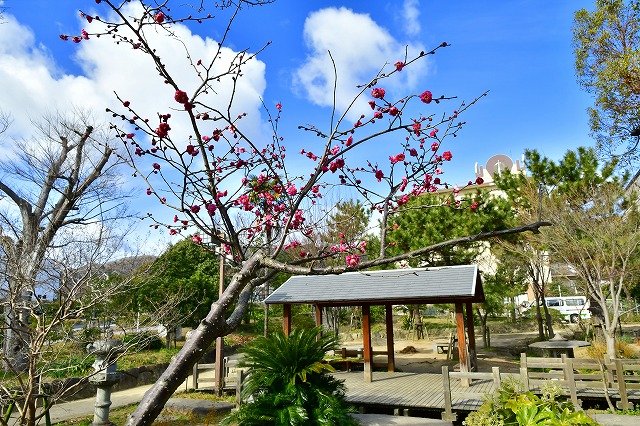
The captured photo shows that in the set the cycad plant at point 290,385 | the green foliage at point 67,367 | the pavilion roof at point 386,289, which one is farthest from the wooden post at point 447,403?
the green foliage at point 67,367

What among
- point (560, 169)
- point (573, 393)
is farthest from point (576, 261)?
point (573, 393)

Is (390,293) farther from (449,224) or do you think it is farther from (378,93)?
(378,93)

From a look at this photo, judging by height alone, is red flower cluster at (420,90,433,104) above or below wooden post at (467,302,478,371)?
above

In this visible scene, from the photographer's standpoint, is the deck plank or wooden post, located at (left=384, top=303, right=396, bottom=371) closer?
the deck plank

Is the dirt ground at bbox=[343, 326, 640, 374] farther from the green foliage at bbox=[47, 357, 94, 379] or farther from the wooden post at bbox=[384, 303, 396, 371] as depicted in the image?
the green foliage at bbox=[47, 357, 94, 379]

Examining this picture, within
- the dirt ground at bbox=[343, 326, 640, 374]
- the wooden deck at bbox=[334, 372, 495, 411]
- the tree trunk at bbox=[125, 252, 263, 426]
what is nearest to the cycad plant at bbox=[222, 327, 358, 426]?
the wooden deck at bbox=[334, 372, 495, 411]

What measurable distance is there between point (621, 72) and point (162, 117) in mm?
12896

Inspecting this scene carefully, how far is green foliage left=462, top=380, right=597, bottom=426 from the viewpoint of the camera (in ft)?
11.0

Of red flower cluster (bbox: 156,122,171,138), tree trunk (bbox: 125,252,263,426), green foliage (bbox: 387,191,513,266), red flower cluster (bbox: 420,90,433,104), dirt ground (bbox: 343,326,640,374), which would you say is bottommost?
dirt ground (bbox: 343,326,640,374)

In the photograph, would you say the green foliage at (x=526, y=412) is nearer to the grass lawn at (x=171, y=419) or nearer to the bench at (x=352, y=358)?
the grass lawn at (x=171, y=419)

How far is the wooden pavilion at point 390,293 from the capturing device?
9922 millimetres

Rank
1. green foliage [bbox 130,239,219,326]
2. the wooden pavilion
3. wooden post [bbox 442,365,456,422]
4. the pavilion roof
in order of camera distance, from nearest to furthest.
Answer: wooden post [bbox 442,365,456,422]
the wooden pavilion
the pavilion roof
green foliage [bbox 130,239,219,326]

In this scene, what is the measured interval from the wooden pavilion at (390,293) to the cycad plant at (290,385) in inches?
147

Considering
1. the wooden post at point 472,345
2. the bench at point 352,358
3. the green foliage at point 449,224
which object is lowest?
the bench at point 352,358
